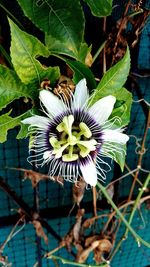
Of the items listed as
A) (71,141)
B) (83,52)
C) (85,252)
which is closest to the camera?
(71,141)

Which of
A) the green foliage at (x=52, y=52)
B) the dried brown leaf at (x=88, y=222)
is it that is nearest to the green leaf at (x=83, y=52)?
the green foliage at (x=52, y=52)

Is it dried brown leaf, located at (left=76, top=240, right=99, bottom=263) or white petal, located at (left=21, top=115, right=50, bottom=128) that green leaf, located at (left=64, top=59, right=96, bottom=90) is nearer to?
white petal, located at (left=21, top=115, right=50, bottom=128)

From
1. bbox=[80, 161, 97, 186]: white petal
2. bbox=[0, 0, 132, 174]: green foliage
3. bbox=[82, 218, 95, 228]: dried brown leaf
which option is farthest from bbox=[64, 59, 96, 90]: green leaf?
bbox=[82, 218, 95, 228]: dried brown leaf

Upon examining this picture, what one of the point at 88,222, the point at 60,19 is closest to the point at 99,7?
the point at 60,19

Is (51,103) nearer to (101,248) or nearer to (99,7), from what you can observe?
(99,7)

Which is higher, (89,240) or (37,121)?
(37,121)

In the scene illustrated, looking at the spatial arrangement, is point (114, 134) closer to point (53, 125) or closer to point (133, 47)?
point (53, 125)

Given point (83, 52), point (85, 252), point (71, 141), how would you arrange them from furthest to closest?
point (85, 252)
point (83, 52)
point (71, 141)
